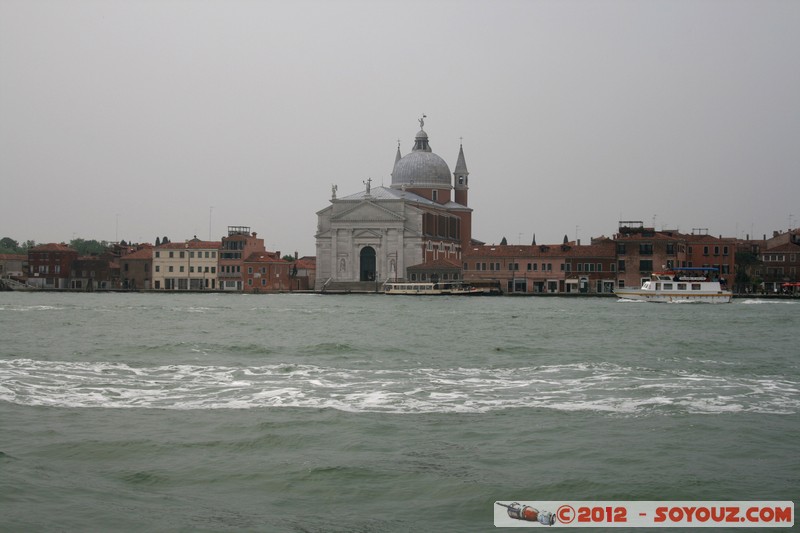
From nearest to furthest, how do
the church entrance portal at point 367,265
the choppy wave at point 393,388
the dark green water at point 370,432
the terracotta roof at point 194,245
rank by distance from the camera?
the dark green water at point 370,432, the choppy wave at point 393,388, the church entrance portal at point 367,265, the terracotta roof at point 194,245

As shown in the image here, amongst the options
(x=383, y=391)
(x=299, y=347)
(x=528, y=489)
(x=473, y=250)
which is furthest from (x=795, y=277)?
(x=528, y=489)

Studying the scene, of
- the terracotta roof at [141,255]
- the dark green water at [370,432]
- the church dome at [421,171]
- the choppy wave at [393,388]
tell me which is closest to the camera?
the dark green water at [370,432]

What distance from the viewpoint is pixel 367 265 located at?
9494cm

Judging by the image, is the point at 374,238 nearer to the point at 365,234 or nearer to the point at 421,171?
the point at 365,234

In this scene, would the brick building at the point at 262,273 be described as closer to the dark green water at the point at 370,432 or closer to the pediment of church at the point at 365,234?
the pediment of church at the point at 365,234

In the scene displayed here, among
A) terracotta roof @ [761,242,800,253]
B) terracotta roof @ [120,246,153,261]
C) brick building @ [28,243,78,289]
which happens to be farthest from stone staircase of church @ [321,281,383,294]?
terracotta roof @ [761,242,800,253]

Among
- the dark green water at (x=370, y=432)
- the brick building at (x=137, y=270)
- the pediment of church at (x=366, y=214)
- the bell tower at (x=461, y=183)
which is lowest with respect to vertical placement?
the dark green water at (x=370, y=432)

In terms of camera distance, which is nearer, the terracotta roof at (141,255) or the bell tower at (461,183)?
the terracotta roof at (141,255)

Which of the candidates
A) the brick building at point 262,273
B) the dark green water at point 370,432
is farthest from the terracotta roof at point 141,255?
the dark green water at point 370,432

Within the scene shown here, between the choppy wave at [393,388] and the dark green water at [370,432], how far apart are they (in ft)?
0.19

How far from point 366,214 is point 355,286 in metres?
6.49

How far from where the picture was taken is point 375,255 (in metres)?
94.4

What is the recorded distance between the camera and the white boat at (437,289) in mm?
84625

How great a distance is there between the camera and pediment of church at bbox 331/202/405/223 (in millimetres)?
93125
